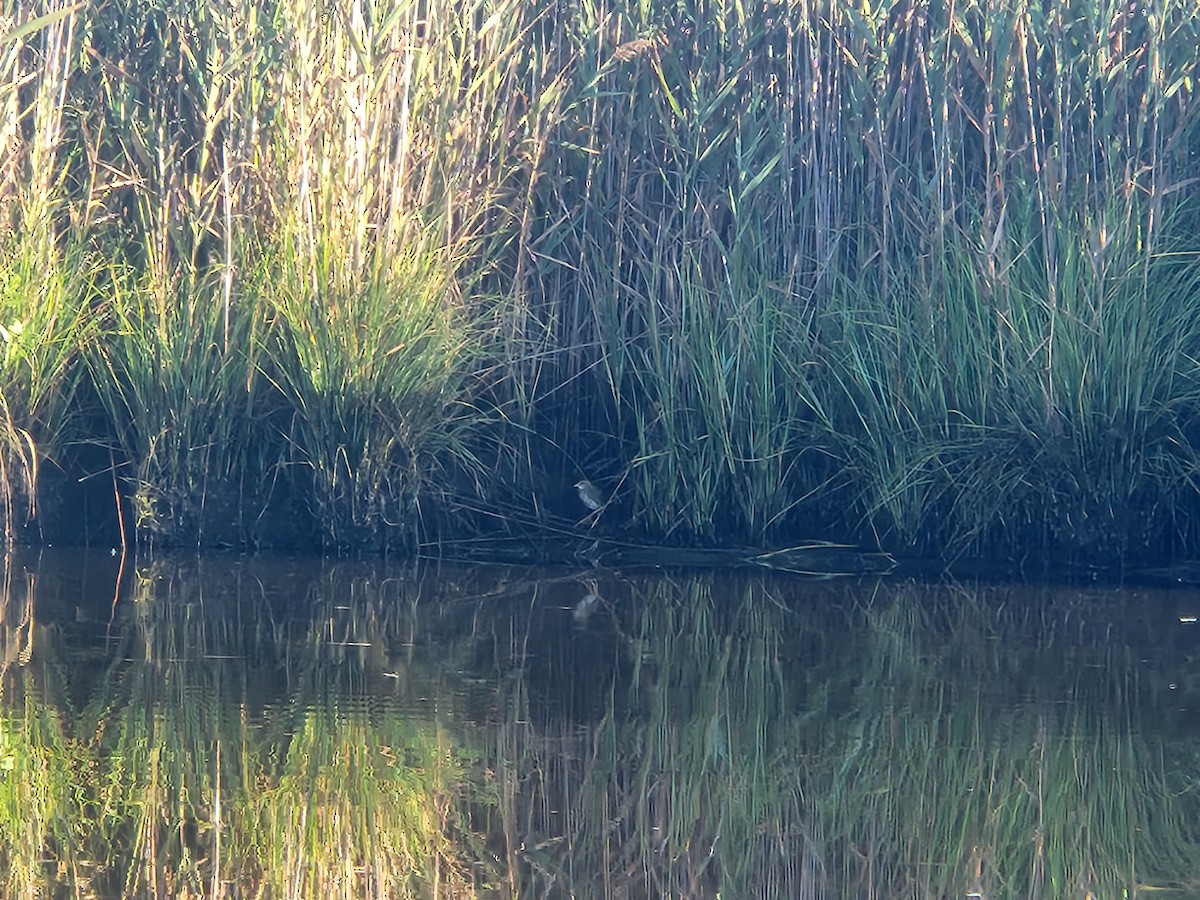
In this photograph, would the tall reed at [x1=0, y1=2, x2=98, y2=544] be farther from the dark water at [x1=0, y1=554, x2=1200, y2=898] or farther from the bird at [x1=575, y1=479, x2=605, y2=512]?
the bird at [x1=575, y1=479, x2=605, y2=512]

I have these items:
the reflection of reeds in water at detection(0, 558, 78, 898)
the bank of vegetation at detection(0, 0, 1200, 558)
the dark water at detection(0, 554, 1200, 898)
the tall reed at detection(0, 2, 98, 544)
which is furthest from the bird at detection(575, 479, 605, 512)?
the reflection of reeds in water at detection(0, 558, 78, 898)

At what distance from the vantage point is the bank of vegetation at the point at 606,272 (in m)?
4.52

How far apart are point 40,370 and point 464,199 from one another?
1.26 m

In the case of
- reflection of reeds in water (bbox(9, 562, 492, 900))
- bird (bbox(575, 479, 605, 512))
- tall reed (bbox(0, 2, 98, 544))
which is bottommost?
reflection of reeds in water (bbox(9, 562, 492, 900))

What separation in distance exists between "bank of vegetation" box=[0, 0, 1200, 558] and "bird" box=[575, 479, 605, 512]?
0.27 ft

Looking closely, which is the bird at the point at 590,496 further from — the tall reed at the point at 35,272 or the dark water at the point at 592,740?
the tall reed at the point at 35,272

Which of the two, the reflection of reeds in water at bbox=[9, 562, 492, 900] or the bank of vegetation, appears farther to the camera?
the bank of vegetation

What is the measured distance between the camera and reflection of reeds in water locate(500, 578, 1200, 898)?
2.37m

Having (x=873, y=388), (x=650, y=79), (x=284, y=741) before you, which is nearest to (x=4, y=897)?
(x=284, y=741)

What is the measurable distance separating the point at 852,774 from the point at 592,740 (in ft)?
1.49

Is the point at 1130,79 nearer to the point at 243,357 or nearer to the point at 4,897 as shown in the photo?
the point at 243,357

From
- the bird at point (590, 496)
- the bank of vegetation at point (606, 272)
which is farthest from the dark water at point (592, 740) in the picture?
the bird at point (590, 496)

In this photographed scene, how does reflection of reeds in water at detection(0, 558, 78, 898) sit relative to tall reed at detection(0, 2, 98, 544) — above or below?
below

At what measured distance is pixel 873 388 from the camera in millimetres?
4637
